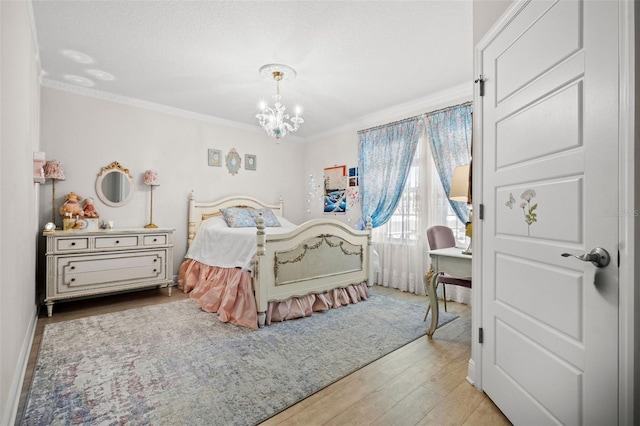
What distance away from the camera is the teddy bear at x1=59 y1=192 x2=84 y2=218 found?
341 centimetres

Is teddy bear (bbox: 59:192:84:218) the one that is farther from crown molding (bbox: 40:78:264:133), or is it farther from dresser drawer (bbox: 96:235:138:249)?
crown molding (bbox: 40:78:264:133)

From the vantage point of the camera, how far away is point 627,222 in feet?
3.12

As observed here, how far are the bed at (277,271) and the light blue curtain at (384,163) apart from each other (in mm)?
726

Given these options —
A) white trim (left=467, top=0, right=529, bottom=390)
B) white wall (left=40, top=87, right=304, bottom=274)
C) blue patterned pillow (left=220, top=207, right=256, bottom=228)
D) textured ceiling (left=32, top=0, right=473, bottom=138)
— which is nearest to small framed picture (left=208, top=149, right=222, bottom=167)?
white wall (left=40, top=87, right=304, bottom=274)

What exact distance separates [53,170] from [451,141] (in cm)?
459

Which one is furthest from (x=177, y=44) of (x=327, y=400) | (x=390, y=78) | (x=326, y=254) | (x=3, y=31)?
(x=327, y=400)

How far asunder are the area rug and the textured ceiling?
2.59 meters

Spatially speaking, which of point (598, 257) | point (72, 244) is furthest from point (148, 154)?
point (598, 257)

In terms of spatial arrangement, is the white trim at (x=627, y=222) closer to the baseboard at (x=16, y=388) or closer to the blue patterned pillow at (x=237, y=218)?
the baseboard at (x=16, y=388)

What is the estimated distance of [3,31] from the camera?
→ 1.40 metres

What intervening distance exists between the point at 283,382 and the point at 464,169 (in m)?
2.37

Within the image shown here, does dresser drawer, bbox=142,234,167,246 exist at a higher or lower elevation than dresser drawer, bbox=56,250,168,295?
higher

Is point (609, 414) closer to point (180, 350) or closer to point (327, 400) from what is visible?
point (327, 400)

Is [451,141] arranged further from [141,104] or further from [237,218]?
[141,104]
